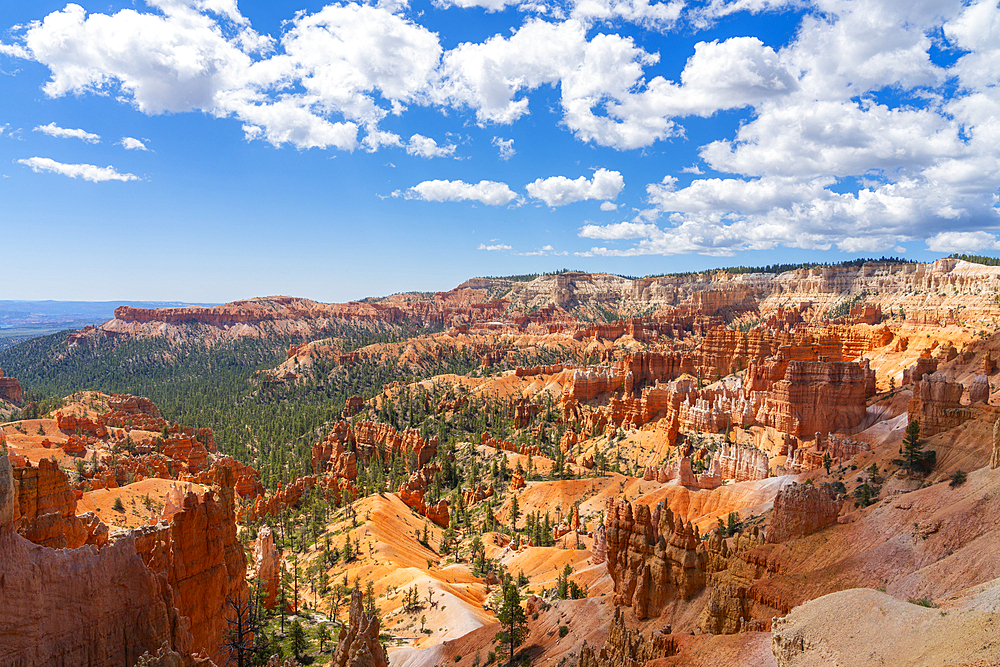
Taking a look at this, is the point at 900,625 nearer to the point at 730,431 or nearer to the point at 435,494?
the point at 730,431

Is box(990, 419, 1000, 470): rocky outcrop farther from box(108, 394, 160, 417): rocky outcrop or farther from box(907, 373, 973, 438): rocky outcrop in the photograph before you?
box(108, 394, 160, 417): rocky outcrop

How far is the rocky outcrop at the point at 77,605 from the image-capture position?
Result: 15242 mm

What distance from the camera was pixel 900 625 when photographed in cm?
1648

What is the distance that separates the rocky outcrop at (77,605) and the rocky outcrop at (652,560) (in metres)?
19.6

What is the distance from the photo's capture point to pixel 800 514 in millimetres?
27672

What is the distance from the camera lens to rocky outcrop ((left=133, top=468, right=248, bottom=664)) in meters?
22.9

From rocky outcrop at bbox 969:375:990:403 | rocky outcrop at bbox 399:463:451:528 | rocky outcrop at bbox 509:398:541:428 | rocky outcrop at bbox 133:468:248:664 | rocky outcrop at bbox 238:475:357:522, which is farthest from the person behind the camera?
rocky outcrop at bbox 509:398:541:428

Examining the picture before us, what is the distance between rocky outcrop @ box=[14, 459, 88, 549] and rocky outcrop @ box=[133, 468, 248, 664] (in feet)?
8.04

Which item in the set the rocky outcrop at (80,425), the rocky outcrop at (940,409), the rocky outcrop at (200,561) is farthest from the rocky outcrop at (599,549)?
the rocky outcrop at (80,425)

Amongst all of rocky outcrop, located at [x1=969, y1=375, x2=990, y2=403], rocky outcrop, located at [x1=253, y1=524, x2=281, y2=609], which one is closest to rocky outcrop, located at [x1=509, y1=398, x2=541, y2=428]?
rocky outcrop, located at [x1=253, y1=524, x2=281, y2=609]

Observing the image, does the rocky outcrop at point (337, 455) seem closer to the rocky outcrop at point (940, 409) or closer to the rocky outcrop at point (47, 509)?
the rocky outcrop at point (47, 509)

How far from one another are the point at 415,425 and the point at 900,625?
333ft

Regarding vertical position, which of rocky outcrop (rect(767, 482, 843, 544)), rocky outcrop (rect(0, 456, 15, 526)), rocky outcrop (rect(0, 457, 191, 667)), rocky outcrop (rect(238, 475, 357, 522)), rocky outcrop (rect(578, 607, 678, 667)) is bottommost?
rocky outcrop (rect(238, 475, 357, 522))

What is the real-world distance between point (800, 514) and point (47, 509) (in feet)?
105
